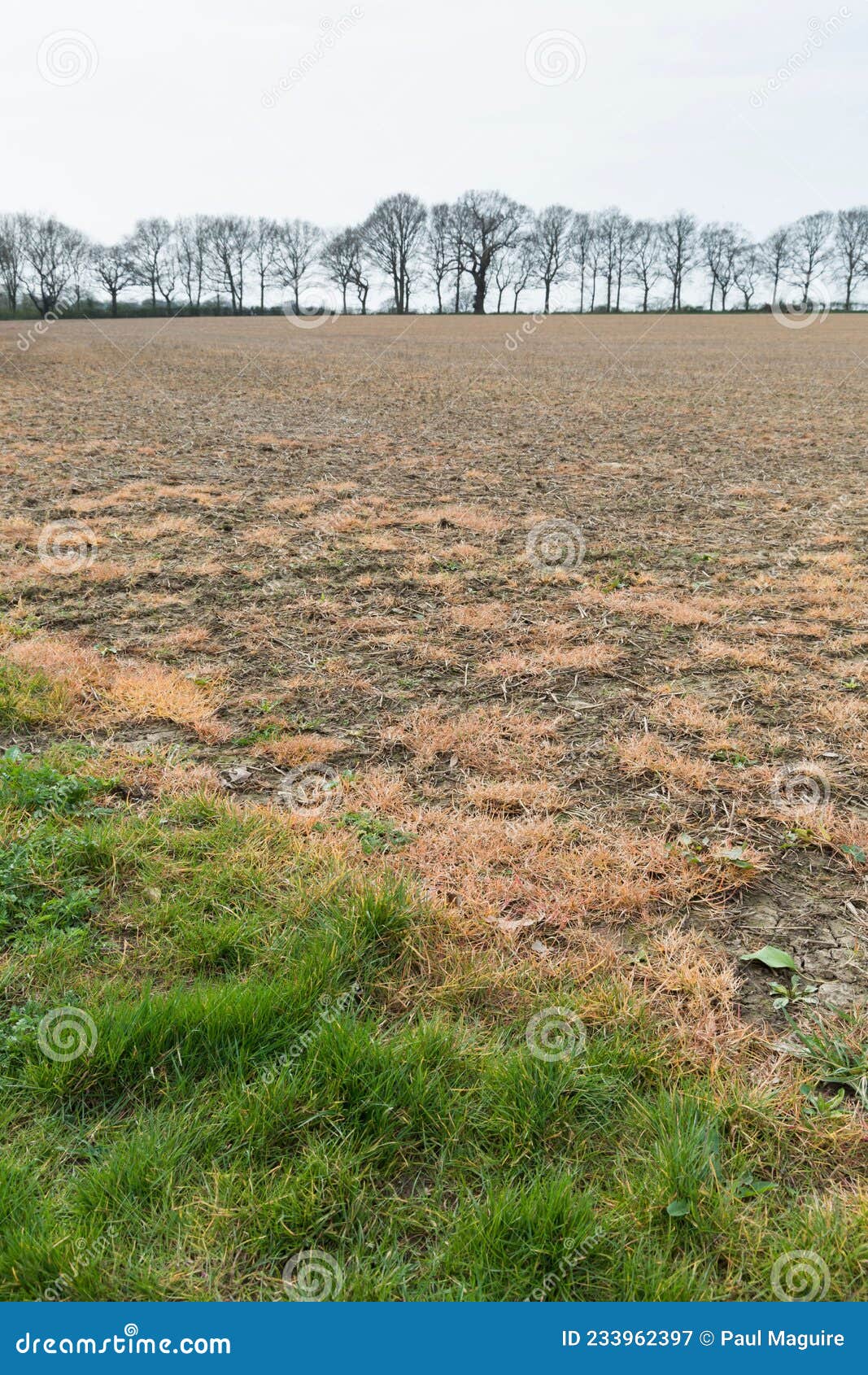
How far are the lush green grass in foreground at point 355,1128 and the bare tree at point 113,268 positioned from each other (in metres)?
93.1

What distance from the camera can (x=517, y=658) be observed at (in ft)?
17.6

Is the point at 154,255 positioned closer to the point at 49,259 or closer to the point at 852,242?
the point at 49,259

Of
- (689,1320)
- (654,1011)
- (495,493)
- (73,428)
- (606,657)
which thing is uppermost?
(73,428)

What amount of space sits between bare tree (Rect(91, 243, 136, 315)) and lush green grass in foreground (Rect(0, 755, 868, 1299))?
3664 inches

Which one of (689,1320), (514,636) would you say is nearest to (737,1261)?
(689,1320)

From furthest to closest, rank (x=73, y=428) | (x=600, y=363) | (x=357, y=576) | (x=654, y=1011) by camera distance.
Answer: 1. (x=600, y=363)
2. (x=73, y=428)
3. (x=357, y=576)
4. (x=654, y=1011)

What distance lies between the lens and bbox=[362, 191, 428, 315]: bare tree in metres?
83.8

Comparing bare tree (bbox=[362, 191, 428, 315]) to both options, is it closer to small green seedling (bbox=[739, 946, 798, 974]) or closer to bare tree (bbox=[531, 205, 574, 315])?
bare tree (bbox=[531, 205, 574, 315])

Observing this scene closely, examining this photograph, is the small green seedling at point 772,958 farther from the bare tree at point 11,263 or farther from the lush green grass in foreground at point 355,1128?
the bare tree at point 11,263

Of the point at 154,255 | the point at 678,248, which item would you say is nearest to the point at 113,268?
the point at 154,255

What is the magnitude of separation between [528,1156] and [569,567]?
19.1 feet

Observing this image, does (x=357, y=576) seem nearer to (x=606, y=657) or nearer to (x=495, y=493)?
(x=606, y=657)

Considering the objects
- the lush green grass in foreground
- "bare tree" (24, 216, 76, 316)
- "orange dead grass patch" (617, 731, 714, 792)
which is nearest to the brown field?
"orange dead grass patch" (617, 731, 714, 792)

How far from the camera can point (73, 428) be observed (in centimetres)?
1423
